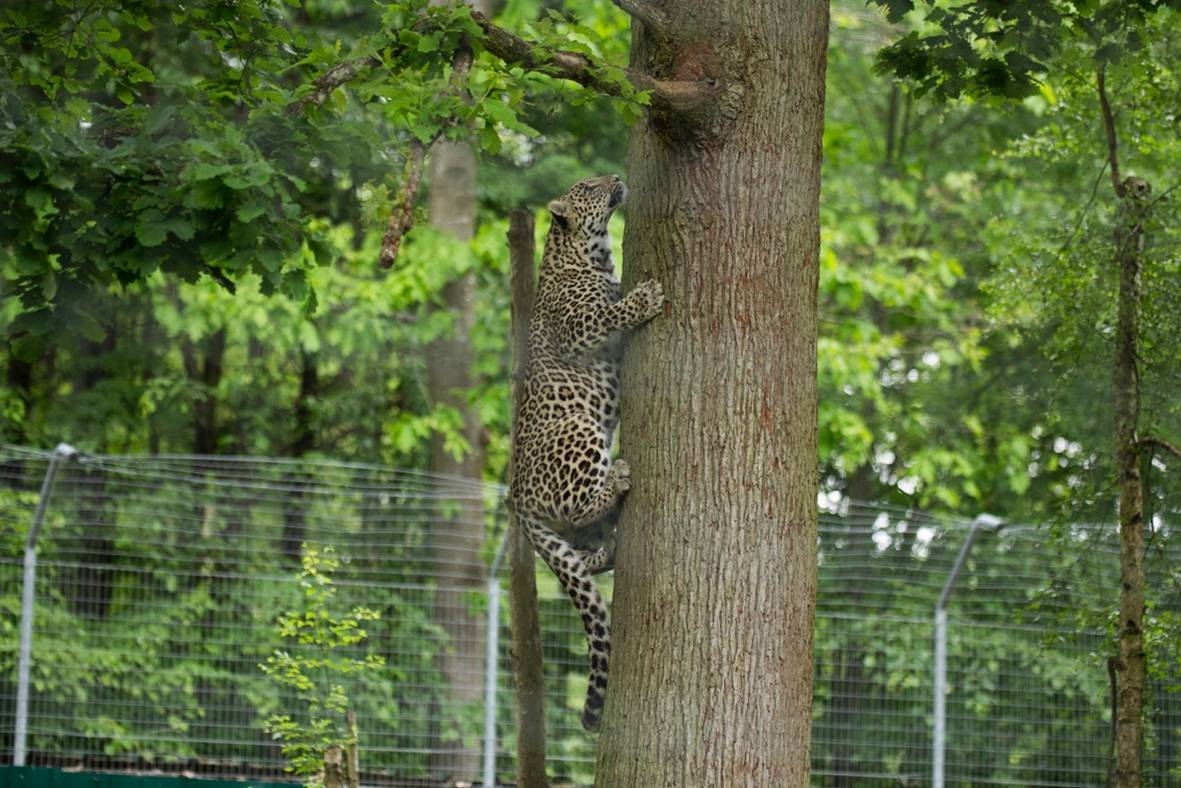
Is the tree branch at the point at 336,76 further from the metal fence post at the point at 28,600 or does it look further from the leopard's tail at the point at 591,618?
the metal fence post at the point at 28,600

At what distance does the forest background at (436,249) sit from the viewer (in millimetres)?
5723

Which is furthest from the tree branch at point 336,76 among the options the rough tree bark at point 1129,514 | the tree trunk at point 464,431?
the tree trunk at point 464,431

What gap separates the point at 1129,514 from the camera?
6.41 meters

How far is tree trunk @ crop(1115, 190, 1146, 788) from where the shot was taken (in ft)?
20.6

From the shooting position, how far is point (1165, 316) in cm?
684

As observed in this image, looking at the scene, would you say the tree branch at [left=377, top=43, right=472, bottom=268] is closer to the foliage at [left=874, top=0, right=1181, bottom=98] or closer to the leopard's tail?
the leopard's tail

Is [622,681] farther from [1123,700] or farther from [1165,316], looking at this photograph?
[1165,316]

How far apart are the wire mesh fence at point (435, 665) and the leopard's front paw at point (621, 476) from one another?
14.6ft

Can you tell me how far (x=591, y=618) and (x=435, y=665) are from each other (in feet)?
17.7

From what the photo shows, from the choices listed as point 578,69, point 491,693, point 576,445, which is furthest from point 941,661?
point 578,69

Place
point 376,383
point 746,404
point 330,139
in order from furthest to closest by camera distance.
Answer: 1. point 376,383
2. point 330,139
3. point 746,404

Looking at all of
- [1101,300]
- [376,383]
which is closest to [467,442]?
[376,383]

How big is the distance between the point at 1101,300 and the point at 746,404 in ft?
11.2

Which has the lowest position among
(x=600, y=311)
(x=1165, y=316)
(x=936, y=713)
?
(x=936, y=713)
